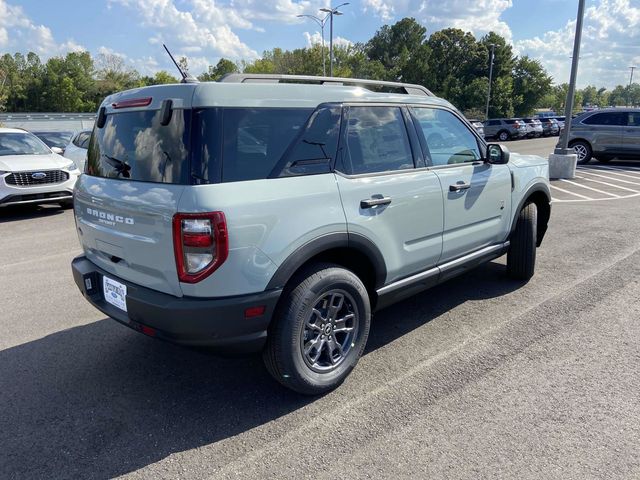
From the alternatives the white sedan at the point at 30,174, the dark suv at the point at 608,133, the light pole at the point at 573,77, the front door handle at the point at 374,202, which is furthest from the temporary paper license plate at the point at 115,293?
the dark suv at the point at 608,133

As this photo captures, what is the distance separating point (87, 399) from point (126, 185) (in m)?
1.40

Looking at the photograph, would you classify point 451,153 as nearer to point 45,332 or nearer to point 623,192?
point 45,332

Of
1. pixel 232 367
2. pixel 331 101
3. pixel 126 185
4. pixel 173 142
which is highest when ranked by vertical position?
pixel 331 101

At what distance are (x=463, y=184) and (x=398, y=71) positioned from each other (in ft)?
224

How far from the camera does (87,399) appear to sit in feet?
10.1

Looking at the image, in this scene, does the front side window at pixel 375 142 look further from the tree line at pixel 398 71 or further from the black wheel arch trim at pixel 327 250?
the tree line at pixel 398 71

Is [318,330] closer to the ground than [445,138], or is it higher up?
closer to the ground

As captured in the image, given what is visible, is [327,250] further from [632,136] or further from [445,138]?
[632,136]

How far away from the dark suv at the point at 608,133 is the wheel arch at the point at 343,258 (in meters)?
14.5

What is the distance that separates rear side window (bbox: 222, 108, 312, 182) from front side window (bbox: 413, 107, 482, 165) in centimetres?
131

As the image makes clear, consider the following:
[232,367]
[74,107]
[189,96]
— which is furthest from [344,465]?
[74,107]

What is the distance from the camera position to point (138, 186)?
276 centimetres

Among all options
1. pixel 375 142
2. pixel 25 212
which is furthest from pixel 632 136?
pixel 25 212

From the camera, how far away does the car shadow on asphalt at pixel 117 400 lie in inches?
101
